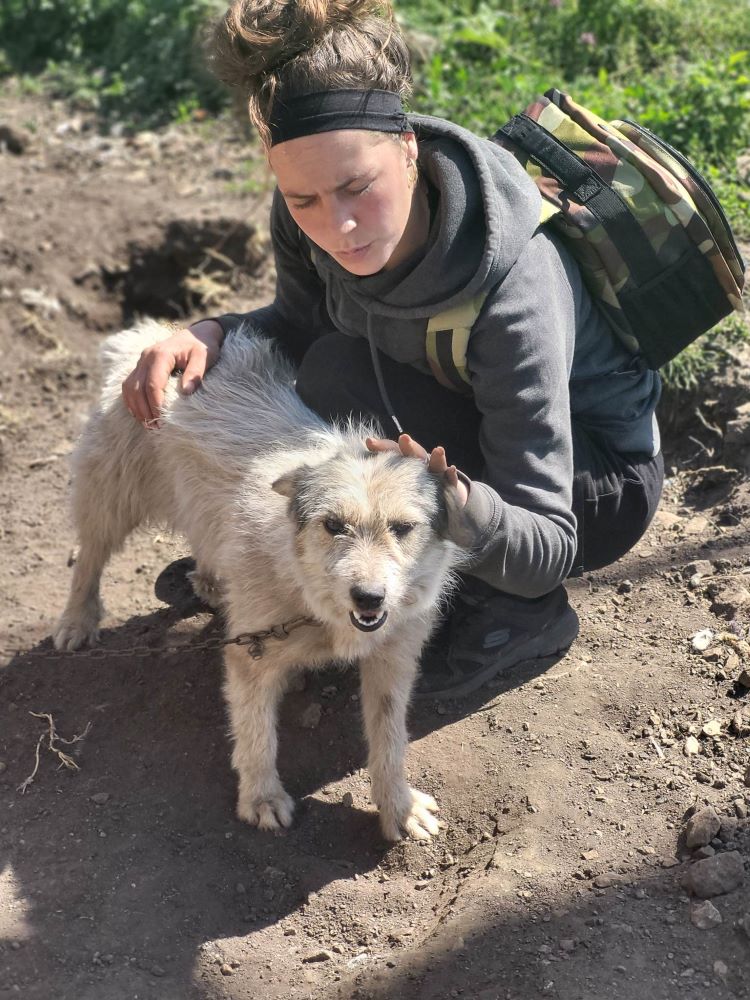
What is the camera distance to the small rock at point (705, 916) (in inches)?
120

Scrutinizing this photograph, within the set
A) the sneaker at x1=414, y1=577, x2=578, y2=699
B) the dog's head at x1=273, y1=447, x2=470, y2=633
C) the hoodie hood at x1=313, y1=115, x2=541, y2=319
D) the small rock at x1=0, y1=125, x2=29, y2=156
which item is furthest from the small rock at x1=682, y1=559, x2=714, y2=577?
the small rock at x1=0, y1=125, x2=29, y2=156

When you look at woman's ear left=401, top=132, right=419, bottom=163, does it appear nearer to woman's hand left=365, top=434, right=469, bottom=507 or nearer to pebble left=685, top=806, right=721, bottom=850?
woman's hand left=365, top=434, right=469, bottom=507

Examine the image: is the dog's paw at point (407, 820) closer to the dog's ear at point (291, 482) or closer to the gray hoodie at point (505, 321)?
the gray hoodie at point (505, 321)

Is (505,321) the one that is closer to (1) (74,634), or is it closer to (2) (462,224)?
(2) (462,224)

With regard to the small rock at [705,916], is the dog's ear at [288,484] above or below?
above

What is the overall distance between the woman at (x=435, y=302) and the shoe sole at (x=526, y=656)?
0.94ft

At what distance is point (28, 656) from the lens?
15.4ft

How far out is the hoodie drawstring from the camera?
3.82 meters

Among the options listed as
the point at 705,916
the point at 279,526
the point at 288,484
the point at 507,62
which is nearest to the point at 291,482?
the point at 288,484

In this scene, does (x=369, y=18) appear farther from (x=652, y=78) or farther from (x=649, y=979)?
(x=652, y=78)

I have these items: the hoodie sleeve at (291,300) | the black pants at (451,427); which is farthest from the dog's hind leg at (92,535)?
the black pants at (451,427)

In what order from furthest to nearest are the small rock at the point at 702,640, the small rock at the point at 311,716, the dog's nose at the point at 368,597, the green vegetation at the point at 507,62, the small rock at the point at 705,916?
the green vegetation at the point at 507,62, the small rock at the point at 311,716, the small rock at the point at 702,640, the dog's nose at the point at 368,597, the small rock at the point at 705,916

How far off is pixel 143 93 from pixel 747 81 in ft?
17.1

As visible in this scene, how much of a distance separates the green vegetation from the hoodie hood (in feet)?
6.72
